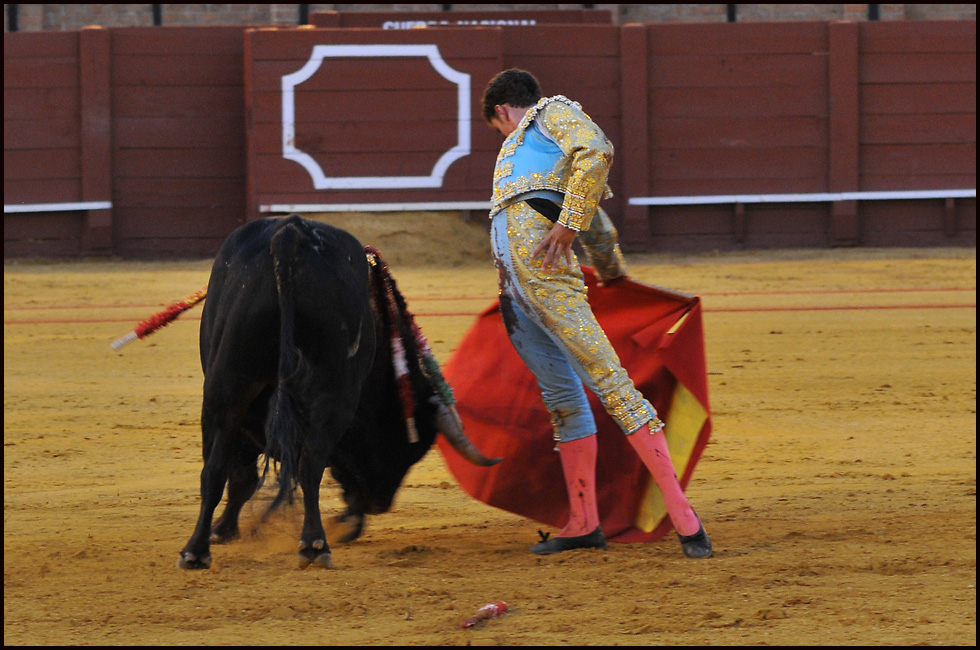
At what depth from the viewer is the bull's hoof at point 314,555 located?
2561mm

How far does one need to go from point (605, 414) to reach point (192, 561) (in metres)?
1.10

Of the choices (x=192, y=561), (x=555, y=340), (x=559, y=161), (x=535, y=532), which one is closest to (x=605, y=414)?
(x=535, y=532)

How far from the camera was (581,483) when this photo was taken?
9.21 ft

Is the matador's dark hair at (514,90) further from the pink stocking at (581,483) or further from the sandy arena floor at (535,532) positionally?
the sandy arena floor at (535,532)

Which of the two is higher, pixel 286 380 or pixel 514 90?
pixel 514 90

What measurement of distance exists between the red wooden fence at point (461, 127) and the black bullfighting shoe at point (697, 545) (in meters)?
6.88

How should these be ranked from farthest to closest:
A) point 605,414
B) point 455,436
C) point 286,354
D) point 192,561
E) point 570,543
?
point 605,414, point 455,436, point 570,543, point 192,561, point 286,354

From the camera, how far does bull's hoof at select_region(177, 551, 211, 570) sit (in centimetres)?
255

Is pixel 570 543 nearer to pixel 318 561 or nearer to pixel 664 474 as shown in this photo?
pixel 664 474

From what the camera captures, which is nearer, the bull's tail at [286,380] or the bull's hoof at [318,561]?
the bull's tail at [286,380]

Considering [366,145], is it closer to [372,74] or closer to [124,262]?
[372,74]

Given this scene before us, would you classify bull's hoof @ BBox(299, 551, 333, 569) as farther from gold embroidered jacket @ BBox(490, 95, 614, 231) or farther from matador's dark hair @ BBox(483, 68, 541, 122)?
matador's dark hair @ BBox(483, 68, 541, 122)

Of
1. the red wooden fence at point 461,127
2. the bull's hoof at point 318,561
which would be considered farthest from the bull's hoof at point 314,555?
the red wooden fence at point 461,127

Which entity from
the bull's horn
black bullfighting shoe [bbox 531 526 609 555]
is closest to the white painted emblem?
the bull's horn
